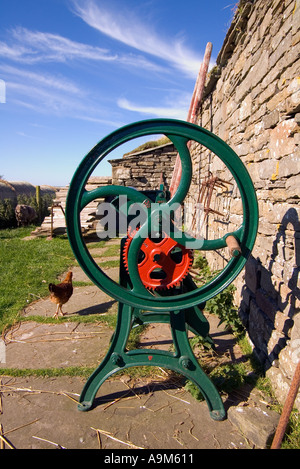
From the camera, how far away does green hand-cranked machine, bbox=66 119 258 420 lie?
1.99 meters

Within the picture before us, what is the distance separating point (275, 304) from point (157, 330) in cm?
164

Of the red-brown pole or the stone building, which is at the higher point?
the stone building

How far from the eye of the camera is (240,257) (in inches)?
83.6

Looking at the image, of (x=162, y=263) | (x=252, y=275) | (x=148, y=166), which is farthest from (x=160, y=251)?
(x=148, y=166)

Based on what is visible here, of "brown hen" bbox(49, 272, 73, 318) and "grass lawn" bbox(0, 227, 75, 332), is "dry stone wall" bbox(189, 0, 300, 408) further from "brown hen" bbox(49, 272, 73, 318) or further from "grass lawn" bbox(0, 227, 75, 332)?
"grass lawn" bbox(0, 227, 75, 332)

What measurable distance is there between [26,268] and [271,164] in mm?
5385

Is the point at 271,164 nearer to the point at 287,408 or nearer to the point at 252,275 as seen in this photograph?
the point at 252,275

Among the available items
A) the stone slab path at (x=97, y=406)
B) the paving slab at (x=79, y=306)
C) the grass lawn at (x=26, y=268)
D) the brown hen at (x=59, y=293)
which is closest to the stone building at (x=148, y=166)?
the grass lawn at (x=26, y=268)

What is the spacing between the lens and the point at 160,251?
2203 millimetres

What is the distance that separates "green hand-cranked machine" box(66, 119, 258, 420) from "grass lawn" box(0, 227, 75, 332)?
7.56 feet

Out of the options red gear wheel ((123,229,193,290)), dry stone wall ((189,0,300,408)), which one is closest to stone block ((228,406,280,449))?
dry stone wall ((189,0,300,408))
